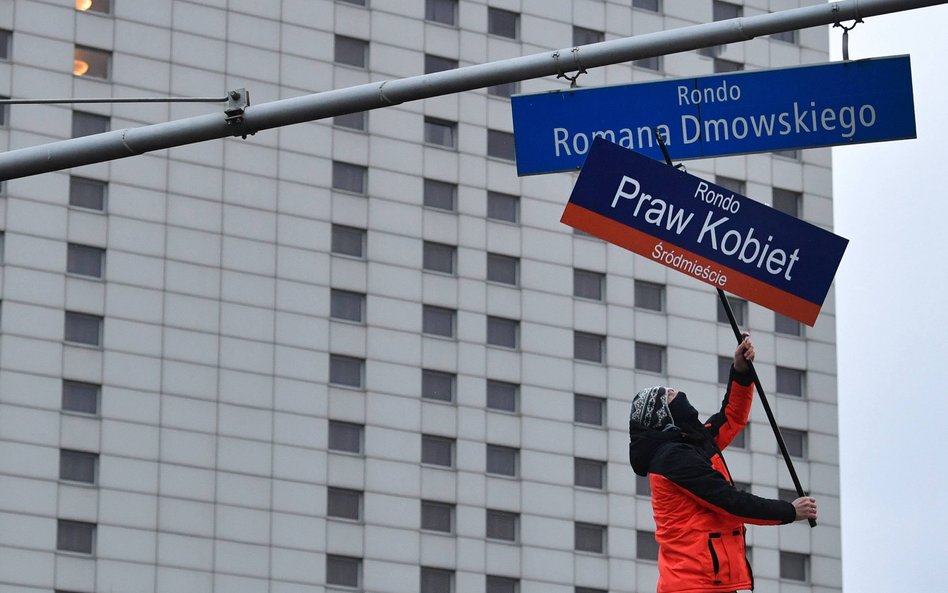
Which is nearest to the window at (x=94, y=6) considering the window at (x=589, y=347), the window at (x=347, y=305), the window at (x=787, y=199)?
the window at (x=347, y=305)

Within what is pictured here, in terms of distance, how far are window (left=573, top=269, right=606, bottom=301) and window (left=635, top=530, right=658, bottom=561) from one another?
7.74 meters

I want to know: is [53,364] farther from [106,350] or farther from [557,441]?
[557,441]

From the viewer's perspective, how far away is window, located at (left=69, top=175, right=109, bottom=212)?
2581 inches

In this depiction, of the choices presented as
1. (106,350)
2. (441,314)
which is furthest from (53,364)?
(441,314)

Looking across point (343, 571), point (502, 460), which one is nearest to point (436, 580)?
point (343, 571)

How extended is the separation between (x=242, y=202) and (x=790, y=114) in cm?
5430

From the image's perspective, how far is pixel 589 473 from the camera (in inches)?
2830

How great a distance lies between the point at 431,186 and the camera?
7125 centimetres

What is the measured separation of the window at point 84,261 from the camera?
64.7 metres

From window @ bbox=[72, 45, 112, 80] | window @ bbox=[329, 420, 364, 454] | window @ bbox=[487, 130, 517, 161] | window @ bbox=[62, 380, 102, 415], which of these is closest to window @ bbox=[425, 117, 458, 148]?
window @ bbox=[487, 130, 517, 161]

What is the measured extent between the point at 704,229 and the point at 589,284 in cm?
5992

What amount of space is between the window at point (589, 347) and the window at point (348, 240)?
775cm

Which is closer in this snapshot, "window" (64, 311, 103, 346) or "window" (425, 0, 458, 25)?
"window" (64, 311, 103, 346)

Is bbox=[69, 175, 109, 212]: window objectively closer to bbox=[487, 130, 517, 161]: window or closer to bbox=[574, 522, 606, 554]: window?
bbox=[487, 130, 517, 161]: window
